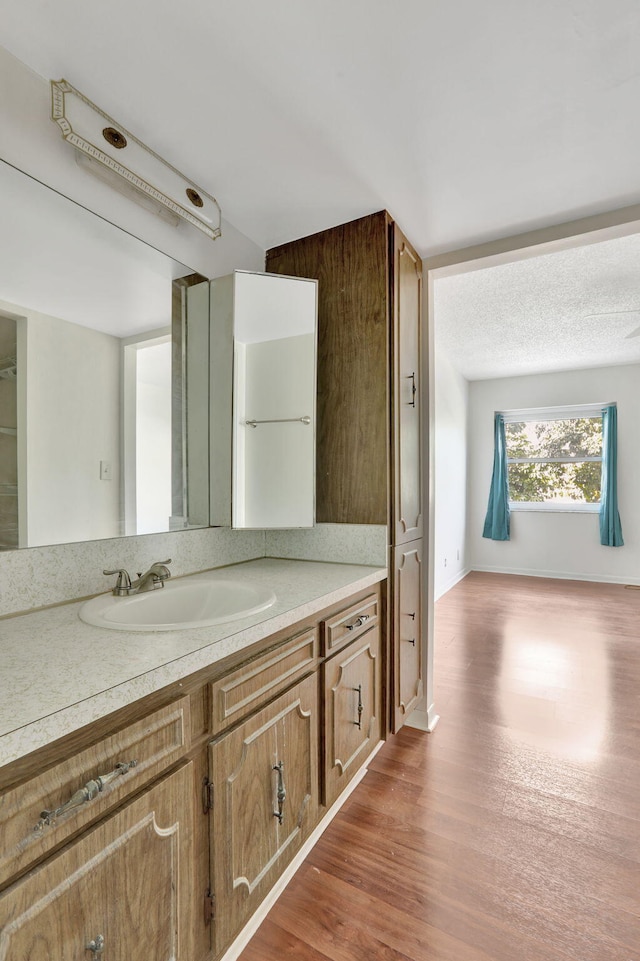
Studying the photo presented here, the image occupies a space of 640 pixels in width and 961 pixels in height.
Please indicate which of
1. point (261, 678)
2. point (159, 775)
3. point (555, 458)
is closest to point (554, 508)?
point (555, 458)

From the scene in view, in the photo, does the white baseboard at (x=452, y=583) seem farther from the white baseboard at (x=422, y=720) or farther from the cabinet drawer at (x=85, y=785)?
the cabinet drawer at (x=85, y=785)

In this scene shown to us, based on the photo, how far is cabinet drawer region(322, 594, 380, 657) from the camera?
4.82ft

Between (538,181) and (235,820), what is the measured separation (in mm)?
2254

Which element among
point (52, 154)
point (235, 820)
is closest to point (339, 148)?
point (52, 154)

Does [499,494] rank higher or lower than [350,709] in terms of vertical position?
higher

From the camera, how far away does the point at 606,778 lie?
6.23 ft

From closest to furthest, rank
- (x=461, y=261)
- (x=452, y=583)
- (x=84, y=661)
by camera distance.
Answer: (x=84, y=661), (x=461, y=261), (x=452, y=583)

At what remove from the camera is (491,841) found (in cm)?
157

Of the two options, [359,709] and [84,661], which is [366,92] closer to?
[84,661]

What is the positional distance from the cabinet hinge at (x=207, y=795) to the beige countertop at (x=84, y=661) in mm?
270

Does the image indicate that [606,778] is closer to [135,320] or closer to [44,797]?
[44,797]

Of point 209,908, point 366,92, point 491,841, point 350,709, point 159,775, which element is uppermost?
point 366,92

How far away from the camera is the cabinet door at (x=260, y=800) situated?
1.02m

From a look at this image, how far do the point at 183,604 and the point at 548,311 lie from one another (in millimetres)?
3629
